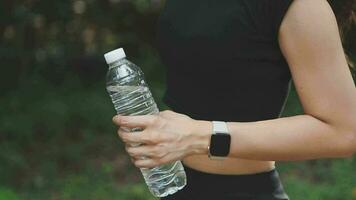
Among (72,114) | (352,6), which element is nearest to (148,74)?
(72,114)

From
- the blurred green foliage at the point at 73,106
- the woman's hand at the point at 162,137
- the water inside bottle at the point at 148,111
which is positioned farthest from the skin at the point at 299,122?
the blurred green foliage at the point at 73,106

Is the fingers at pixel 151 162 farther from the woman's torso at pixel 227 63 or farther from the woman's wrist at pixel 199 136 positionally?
the woman's torso at pixel 227 63

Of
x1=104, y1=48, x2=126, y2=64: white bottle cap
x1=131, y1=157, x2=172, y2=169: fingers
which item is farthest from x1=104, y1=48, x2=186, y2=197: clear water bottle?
x1=131, y1=157, x2=172, y2=169: fingers

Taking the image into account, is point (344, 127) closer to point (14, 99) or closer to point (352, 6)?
point (352, 6)

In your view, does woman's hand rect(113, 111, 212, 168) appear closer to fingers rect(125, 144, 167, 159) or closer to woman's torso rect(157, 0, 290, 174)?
fingers rect(125, 144, 167, 159)

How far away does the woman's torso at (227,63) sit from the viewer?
181 centimetres

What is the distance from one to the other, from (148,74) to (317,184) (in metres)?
2.48

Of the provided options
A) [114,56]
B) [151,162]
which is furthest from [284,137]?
[114,56]

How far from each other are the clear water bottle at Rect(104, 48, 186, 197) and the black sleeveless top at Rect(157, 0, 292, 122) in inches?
3.9

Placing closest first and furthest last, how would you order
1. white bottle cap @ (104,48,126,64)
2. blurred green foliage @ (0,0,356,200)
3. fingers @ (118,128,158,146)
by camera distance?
fingers @ (118,128,158,146), white bottle cap @ (104,48,126,64), blurred green foliage @ (0,0,356,200)

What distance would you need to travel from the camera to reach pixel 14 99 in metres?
7.31

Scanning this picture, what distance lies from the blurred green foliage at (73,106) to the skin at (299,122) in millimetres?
3082

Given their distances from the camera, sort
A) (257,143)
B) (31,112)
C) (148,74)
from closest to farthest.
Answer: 1. (257,143)
2. (31,112)
3. (148,74)

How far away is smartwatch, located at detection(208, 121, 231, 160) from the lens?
69.6 inches
